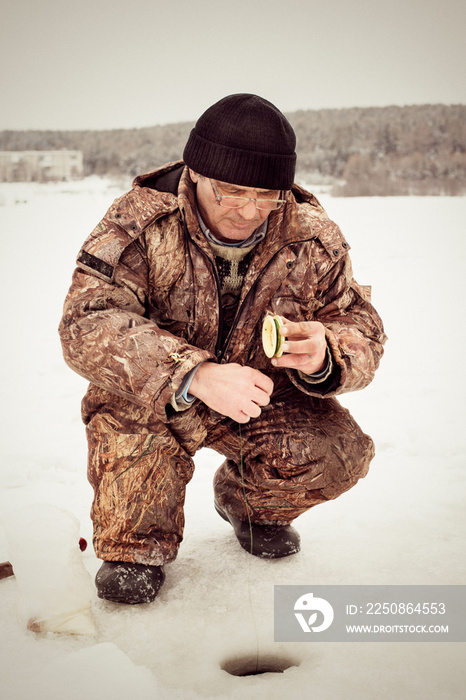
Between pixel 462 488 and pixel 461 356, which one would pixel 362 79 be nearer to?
pixel 461 356

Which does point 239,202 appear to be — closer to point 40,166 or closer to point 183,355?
point 183,355

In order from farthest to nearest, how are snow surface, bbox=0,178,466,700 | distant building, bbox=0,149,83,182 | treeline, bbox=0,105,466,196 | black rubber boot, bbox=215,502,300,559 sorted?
distant building, bbox=0,149,83,182, treeline, bbox=0,105,466,196, black rubber boot, bbox=215,502,300,559, snow surface, bbox=0,178,466,700

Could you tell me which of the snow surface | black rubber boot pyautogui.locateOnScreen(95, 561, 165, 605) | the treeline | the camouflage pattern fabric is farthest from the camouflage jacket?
the treeline

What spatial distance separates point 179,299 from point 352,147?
4697 millimetres

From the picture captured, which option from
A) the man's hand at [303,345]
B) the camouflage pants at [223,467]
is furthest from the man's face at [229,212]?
the camouflage pants at [223,467]

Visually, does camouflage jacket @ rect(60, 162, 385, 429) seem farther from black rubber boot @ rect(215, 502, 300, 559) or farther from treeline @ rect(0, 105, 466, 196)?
treeline @ rect(0, 105, 466, 196)

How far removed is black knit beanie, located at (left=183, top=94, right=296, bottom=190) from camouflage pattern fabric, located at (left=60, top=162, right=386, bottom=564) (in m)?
0.12

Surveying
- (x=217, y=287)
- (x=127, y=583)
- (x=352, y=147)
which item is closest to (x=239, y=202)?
(x=217, y=287)

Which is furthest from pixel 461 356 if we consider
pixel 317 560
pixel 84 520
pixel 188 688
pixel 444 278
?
pixel 188 688

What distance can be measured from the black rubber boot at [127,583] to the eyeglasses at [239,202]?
2.69ft

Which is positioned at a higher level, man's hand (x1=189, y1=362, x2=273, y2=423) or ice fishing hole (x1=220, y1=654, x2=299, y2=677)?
man's hand (x1=189, y1=362, x2=273, y2=423)

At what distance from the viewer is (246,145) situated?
1.38 m

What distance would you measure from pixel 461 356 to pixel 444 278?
143cm

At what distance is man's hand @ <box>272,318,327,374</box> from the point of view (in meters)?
1.34
